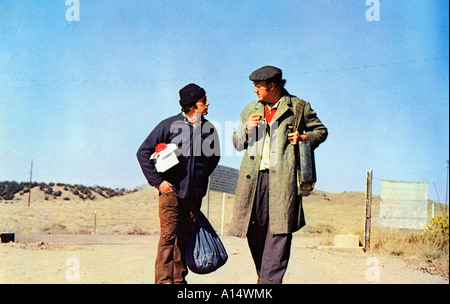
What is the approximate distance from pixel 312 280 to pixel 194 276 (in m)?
1.70

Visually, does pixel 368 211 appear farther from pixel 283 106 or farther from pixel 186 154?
pixel 186 154

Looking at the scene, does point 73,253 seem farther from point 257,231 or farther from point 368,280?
point 257,231

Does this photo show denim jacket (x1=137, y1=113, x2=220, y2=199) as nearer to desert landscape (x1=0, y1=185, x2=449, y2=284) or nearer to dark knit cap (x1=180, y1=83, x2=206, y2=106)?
dark knit cap (x1=180, y1=83, x2=206, y2=106)

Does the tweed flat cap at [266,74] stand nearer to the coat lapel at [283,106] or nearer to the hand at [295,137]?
the coat lapel at [283,106]

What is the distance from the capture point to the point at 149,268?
27.7 feet

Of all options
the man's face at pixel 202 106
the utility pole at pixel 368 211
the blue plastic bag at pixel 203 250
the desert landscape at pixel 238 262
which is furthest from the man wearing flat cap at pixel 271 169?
the utility pole at pixel 368 211

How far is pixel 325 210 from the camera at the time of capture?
42312 mm

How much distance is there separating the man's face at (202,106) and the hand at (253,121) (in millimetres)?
485

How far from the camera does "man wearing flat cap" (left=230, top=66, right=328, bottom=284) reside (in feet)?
16.6

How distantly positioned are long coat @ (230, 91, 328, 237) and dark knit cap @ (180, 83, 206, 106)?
0.45m

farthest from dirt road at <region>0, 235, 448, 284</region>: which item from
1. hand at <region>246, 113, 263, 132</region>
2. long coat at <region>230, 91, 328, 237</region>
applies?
hand at <region>246, 113, 263, 132</region>

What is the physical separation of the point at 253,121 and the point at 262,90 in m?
0.37

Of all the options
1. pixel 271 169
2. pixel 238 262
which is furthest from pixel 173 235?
pixel 238 262

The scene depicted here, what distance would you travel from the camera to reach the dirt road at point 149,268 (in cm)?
748
